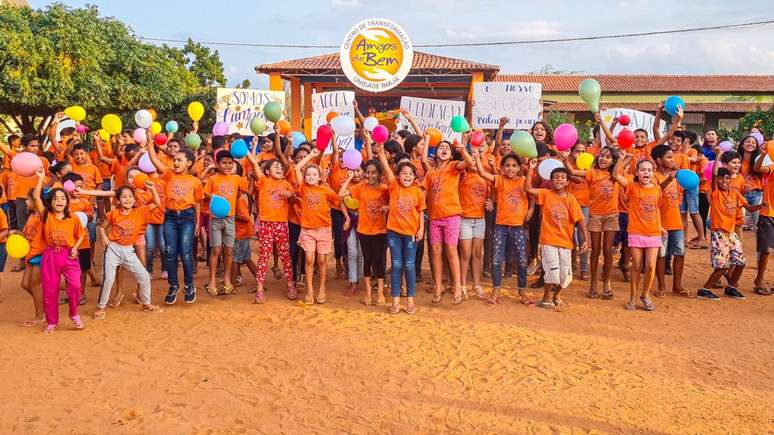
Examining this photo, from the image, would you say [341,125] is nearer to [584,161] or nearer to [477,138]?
[477,138]

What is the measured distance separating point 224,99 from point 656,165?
8.41 meters

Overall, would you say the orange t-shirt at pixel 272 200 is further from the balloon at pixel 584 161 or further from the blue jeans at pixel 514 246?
the balloon at pixel 584 161

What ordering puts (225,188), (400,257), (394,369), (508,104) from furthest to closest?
(508,104), (225,188), (400,257), (394,369)

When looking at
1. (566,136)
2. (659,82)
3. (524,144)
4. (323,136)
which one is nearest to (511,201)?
(524,144)

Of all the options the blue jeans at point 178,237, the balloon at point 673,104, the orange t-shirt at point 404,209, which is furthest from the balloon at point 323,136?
the balloon at point 673,104

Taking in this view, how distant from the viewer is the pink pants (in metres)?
5.54

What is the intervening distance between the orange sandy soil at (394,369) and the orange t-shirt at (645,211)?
0.87 meters

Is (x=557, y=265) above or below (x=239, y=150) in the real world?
below

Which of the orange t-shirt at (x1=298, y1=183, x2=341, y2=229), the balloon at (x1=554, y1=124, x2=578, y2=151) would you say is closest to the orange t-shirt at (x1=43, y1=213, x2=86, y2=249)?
the orange t-shirt at (x1=298, y1=183, x2=341, y2=229)

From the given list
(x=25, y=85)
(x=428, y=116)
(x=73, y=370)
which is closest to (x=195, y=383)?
(x=73, y=370)

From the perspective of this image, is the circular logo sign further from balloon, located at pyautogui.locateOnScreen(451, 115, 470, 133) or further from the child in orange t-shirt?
the child in orange t-shirt

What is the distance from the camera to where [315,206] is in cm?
662

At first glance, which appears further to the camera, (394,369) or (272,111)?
(272,111)

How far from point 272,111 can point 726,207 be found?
213 inches
